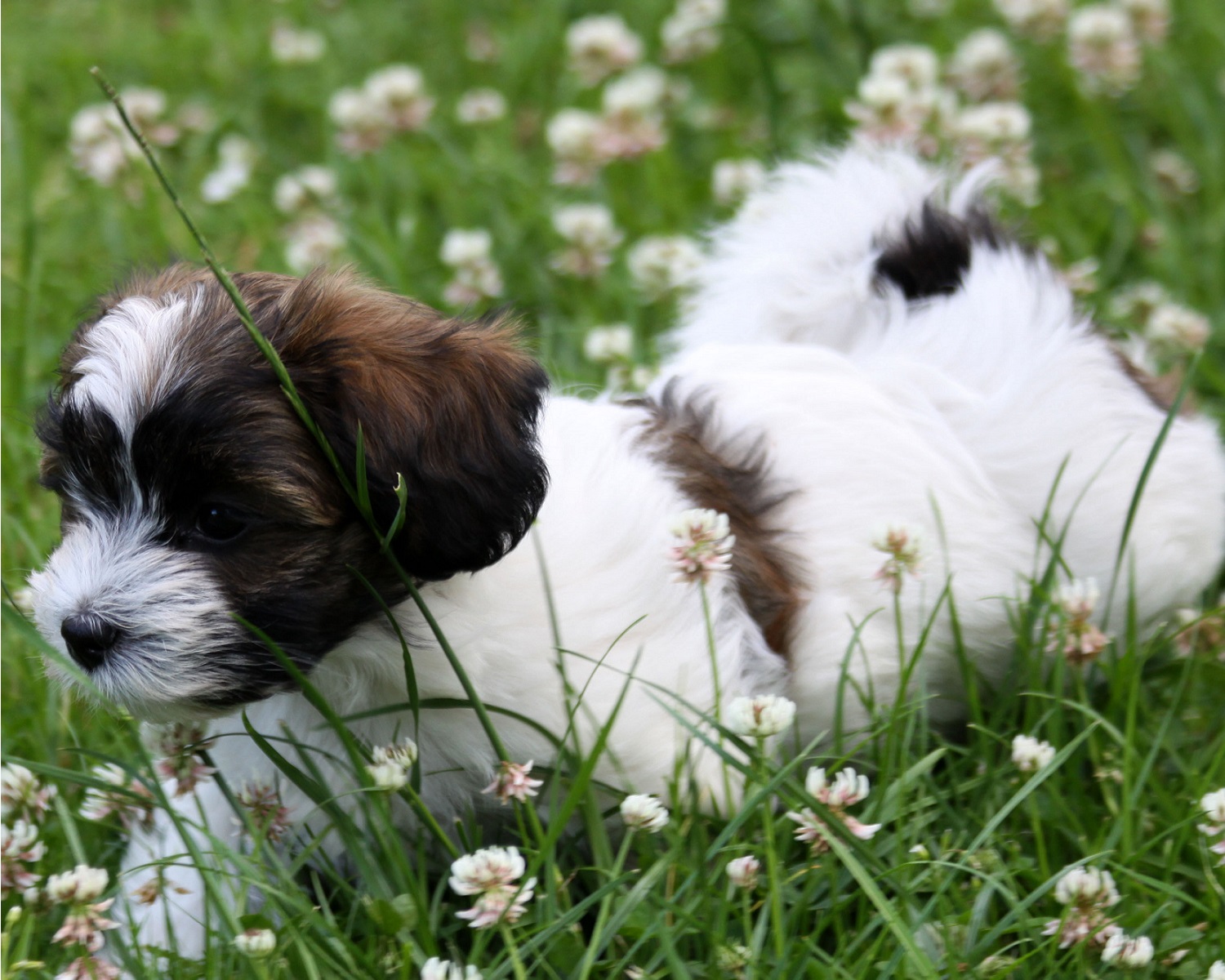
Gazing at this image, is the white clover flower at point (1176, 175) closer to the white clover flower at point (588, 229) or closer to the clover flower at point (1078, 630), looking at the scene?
the white clover flower at point (588, 229)

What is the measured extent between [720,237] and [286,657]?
78.4 inches

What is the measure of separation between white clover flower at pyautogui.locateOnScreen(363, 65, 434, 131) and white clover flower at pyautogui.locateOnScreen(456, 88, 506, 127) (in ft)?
0.86

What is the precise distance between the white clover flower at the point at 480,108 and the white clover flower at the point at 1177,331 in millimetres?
2398

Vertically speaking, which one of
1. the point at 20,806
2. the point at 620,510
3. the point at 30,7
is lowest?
the point at 20,806

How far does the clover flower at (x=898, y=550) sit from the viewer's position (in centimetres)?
248

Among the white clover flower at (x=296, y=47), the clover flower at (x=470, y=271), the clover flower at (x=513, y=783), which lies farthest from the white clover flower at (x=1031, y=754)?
the white clover flower at (x=296, y=47)

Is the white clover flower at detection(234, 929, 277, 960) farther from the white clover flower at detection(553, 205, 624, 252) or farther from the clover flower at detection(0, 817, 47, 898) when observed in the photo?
the white clover flower at detection(553, 205, 624, 252)

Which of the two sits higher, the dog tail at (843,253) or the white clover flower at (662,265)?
the dog tail at (843,253)

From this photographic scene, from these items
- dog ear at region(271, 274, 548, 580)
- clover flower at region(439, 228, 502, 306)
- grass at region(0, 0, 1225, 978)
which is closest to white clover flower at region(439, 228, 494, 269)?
clover flower at region(439, 228, 502, 306)

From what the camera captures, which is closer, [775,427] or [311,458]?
[311,458]

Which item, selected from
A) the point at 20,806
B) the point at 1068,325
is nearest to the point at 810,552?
the point at 1068,325

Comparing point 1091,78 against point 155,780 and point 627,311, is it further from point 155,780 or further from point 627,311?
point 155,780

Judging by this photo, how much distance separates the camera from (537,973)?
7.37ft

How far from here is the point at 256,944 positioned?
2033mm
